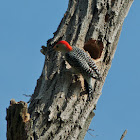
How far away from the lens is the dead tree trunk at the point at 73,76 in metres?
4.70

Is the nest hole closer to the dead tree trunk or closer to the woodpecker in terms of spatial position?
the dead tree trunk

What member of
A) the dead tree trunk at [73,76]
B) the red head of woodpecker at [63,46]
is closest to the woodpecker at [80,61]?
the red head of woodpecker at [63,46]

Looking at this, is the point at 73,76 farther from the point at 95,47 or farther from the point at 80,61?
the point at 95,47

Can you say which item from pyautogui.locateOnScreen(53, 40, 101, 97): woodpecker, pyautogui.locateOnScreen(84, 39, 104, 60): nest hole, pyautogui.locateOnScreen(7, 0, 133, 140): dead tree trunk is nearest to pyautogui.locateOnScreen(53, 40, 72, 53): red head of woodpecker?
pyautogui.locateOnScreen(53, 40, 101, 97): woodpecker

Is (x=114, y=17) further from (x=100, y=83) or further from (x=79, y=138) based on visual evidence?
(x=79, y=138)

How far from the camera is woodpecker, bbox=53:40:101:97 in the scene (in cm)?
554

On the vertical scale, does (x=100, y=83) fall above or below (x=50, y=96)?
above

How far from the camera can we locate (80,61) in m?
5.82

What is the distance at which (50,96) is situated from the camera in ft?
16.6

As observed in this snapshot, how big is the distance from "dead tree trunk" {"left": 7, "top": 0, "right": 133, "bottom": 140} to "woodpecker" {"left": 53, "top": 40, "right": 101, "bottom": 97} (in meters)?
0.11

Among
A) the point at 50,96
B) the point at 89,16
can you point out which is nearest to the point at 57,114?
the point at 50,96

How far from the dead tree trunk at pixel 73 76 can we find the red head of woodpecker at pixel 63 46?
0.56ft

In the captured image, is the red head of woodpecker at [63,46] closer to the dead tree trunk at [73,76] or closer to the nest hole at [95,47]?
the dead tree trunk at [73,76]

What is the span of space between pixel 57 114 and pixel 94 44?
64.7 inches
